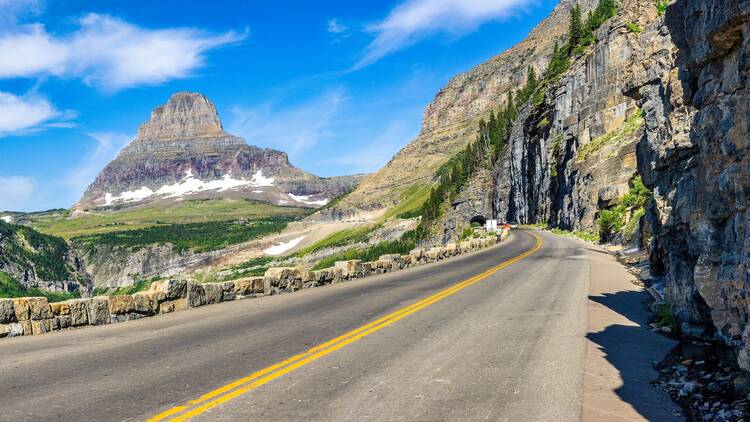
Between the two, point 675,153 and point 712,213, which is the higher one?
point 675,153

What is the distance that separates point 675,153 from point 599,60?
62891 mm

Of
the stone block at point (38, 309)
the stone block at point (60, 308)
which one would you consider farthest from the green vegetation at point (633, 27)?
the stone block at point (38, 309)

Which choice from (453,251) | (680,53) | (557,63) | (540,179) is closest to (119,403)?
(680,53)

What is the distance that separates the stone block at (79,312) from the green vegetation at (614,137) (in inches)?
2108

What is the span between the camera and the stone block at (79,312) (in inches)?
427

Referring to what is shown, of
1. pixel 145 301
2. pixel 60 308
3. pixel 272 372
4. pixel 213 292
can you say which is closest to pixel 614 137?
pixel 213 292

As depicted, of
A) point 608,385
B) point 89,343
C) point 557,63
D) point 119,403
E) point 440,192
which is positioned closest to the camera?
point 119,403

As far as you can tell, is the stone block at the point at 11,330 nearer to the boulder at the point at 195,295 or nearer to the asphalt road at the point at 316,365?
the asphalt road at the point at 316,365

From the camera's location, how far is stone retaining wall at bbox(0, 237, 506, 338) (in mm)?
10008

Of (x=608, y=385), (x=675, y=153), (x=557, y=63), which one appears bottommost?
(x=608, y=385)

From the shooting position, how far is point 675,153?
43.1 ft

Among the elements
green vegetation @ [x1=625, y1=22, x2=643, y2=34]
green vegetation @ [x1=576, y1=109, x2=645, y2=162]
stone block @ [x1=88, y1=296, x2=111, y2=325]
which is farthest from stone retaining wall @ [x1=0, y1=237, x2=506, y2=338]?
green vegetation @ [x1=625, y1=22, x2=643, y2=34]

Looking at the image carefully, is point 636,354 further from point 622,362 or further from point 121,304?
point 121,304

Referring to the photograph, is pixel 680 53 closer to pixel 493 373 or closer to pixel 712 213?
pixel 712 213
